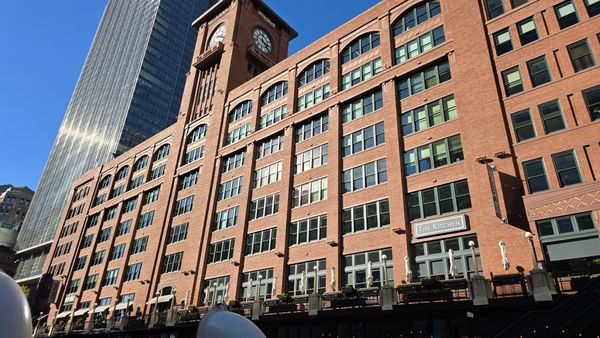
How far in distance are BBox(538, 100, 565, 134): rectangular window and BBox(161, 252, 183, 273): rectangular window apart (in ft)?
113

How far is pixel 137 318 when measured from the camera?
39.8m

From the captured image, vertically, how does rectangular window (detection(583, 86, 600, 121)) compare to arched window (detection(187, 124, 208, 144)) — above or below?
below

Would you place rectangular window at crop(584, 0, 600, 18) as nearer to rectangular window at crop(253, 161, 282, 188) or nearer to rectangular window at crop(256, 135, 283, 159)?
rectangular window at crop(253, 161, 282, 188)

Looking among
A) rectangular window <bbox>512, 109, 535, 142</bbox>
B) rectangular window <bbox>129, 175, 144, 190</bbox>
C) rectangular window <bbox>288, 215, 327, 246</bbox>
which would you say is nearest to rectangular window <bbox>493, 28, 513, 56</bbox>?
rectangular window <bbox>512, 109, 535, 142</bbox>

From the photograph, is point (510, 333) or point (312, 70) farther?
point (312, 70)

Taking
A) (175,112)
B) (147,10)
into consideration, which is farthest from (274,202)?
(147,10)

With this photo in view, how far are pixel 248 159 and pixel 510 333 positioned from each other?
2857cm

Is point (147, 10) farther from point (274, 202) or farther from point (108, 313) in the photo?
point (274, 202)

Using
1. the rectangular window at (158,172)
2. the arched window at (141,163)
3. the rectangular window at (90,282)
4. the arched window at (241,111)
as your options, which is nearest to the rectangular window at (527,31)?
the arched window at (241,111)

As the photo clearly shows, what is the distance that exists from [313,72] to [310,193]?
41.5ft

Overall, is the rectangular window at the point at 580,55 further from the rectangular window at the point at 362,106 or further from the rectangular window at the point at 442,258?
the rectangular window at the point at 362,106

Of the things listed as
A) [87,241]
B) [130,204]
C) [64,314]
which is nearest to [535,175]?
[130,204]

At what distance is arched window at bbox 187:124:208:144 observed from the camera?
1933 inches

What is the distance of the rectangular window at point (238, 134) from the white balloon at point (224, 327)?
119ft
